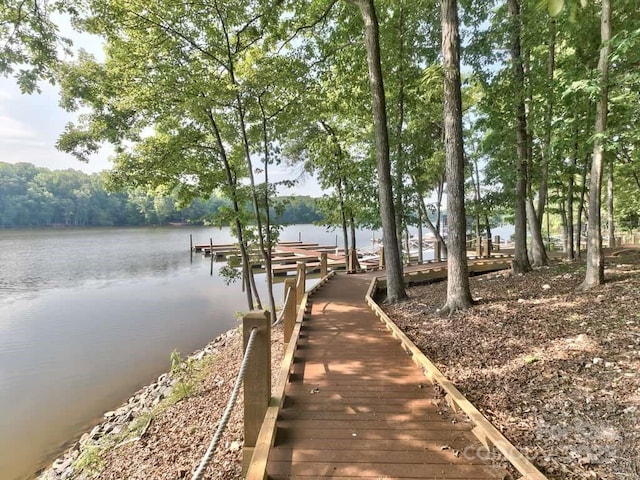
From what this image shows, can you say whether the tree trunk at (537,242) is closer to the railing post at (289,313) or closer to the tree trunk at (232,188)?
the railing post at (289,313)

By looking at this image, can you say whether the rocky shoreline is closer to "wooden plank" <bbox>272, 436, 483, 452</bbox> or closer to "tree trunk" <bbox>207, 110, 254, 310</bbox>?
"wooden plank" <bbox>272, 436, 483, 452</bbox>

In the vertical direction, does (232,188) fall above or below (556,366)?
above

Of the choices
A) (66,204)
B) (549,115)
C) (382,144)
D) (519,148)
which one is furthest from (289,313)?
(66,204)

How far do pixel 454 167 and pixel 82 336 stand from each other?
11.8 m

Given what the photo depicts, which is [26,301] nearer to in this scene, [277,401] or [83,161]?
[83,161]

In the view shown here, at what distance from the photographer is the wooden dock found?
7.27ft

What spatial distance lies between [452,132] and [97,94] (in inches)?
331

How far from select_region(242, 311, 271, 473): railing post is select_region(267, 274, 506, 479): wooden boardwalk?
0.21 meters

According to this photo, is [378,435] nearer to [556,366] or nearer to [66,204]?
[556,366]

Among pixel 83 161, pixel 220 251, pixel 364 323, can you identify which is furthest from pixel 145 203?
pixel 364 323

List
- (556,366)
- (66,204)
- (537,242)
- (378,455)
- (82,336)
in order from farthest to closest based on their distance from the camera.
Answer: (66,204)
(82,336)
(537,242)
(556,366)
(378,455)

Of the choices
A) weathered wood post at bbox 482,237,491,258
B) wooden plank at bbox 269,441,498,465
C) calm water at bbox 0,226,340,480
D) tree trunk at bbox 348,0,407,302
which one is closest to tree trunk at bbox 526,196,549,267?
tree trunk at bbox 348,0,407,302

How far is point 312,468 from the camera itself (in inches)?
87.9

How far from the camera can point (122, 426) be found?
5762mm
